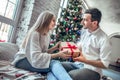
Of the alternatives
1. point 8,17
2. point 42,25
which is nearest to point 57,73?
→ point 42,25

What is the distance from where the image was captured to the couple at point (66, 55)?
1.93m

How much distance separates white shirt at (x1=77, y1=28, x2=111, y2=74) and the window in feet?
6.09

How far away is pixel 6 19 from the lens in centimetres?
352

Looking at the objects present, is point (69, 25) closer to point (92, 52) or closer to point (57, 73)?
point (92, 52)

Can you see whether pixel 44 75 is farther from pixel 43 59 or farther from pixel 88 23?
pixel 88 23

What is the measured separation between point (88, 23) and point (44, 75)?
73cm

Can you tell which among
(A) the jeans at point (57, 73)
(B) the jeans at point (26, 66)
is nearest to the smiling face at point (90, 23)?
(A) the jeans at point (57, 73)

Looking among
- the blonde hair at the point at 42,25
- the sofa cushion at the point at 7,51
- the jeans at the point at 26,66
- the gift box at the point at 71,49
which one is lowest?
the jeans at the point at 26,66

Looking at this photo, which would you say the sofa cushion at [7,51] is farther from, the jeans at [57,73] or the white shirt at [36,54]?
the jeans at [57,73]

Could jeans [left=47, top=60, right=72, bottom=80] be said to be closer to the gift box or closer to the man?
the man

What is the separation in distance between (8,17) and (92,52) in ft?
6.90

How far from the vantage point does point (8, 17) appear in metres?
3.65

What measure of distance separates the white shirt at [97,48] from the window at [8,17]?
186cm

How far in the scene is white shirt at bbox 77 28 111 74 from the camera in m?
1.93
